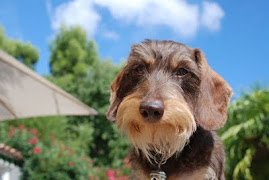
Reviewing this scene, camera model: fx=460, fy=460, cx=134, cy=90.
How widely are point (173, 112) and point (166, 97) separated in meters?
0.10

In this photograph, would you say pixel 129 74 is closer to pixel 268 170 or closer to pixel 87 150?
pixel 268 170

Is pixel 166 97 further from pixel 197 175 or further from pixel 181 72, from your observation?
pixel 197 175

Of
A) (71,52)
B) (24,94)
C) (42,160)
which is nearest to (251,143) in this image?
(24,94)

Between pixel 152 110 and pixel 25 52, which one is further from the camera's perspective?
pixel 25 52

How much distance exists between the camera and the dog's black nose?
8.47 feet

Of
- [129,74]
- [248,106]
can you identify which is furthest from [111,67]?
[129,74]

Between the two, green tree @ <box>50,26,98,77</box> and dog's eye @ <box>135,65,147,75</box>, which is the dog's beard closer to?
dog's eye @ <box>135,65,147,75</box>

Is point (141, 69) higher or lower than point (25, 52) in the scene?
lower

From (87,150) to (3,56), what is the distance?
11291 mm

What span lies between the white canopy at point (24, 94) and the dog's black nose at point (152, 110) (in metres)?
4.41

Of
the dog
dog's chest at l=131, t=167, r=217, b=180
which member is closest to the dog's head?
the dog

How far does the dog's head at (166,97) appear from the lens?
8.78 feet

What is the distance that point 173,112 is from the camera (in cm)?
266

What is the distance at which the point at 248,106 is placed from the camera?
932cm
